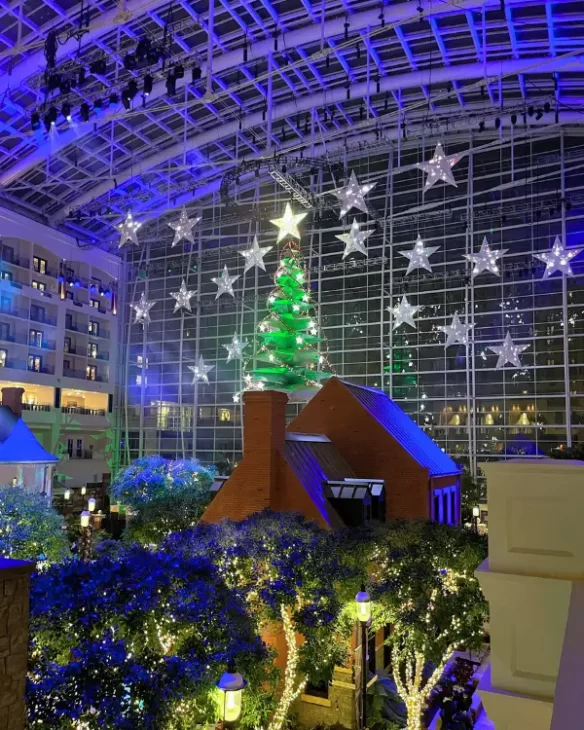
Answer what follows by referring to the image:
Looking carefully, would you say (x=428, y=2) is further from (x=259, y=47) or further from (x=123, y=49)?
(x=123, y=49)

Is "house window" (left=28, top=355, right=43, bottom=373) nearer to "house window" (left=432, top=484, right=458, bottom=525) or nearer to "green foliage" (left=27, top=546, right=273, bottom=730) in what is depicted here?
"house window" (left=432, top=484, right=458, bottom=525)

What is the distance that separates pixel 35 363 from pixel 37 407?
247 cm

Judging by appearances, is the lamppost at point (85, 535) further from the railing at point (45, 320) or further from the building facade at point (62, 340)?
the railing at point (45, 320)

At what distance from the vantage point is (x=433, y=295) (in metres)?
30.8

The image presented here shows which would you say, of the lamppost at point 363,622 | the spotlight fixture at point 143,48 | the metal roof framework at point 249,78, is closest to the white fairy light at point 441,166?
the metal roof framework at point 249,78

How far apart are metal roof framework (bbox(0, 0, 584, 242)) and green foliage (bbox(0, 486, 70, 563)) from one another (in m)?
13.0

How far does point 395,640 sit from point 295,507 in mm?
3701

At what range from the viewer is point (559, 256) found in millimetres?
23125

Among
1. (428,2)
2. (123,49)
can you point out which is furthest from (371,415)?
(123,49)

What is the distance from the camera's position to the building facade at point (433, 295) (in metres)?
28.0

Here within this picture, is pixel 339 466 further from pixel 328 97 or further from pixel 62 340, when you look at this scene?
pixel 62 340

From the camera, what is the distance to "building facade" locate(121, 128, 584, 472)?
91.9 feet

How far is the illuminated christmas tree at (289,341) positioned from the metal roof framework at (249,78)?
6.51 meters

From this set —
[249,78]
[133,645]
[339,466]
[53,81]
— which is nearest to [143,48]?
[53,81]
